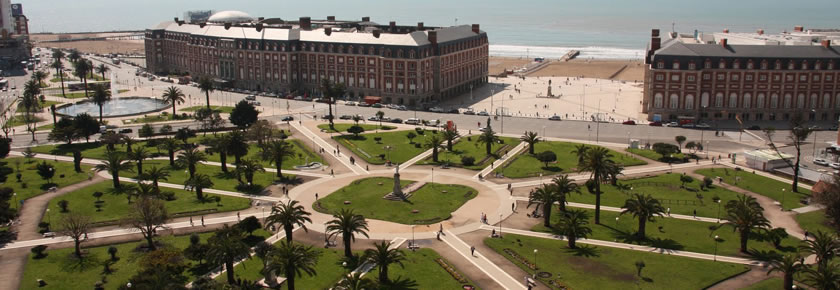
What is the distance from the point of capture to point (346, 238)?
69.6 meters

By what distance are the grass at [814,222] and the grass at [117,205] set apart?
61957mm

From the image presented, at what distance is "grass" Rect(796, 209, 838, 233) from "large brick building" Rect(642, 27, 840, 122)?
5156 cm

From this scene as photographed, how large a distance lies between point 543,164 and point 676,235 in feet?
103

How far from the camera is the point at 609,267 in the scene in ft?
224

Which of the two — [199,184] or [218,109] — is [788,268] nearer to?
[199,184]

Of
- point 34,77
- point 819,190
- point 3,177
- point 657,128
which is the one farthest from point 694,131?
point 34,77

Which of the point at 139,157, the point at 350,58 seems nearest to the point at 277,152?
the point at 139,157

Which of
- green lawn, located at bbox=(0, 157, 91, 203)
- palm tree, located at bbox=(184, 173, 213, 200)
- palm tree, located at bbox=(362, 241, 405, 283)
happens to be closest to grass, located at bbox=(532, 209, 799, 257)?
palm tree, located at bbox=(362, 241, 405, 283)

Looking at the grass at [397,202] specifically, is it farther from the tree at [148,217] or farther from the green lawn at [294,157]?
the tree at [148,217]

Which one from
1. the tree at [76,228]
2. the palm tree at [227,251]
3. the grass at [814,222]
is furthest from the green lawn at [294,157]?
the grass at [814,222]

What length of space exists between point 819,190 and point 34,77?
170048 millimetres

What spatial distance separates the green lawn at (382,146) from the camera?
11050cm

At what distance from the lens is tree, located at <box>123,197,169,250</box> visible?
71.7 meters

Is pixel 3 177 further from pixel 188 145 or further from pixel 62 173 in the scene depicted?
pixel 188 145
